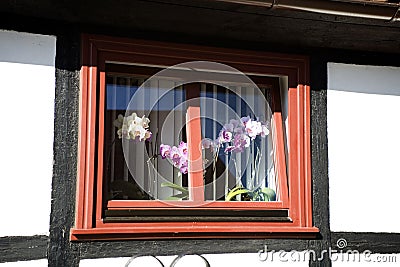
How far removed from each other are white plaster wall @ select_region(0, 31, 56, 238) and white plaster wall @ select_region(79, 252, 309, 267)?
334 mm

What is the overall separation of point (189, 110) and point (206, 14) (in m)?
0.57

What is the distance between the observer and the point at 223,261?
11.0ft

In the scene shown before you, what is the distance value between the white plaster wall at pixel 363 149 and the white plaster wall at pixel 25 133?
1.49 metres

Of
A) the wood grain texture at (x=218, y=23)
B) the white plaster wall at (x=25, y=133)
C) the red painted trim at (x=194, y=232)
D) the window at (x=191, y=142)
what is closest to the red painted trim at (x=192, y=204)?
the window at (x=191, y=142)

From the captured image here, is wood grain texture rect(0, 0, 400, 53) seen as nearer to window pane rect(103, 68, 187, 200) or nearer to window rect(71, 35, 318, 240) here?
window rect(71, 35, 318, 240)

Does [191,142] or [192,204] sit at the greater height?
[191,142]

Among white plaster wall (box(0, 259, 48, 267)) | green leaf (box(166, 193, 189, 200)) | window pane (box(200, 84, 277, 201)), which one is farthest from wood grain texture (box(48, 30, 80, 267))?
window pane (box(200, 84, 277, 201))

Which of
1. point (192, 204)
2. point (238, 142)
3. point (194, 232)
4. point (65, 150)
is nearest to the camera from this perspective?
point (65, 150)

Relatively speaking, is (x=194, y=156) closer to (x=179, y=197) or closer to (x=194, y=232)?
(x=179, y=197)

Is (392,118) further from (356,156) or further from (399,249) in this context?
(399,249)

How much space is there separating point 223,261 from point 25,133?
1.16 meters

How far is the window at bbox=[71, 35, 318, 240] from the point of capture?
3248 mm

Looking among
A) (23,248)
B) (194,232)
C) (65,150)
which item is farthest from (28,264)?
(194,232)

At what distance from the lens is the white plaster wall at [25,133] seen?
3.05m
